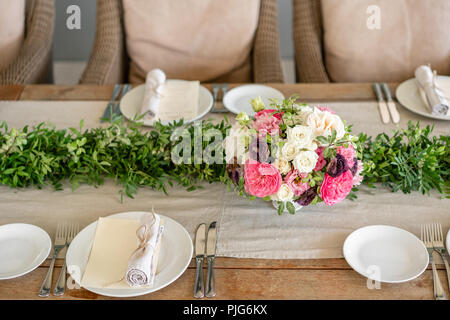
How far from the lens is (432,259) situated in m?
0.99

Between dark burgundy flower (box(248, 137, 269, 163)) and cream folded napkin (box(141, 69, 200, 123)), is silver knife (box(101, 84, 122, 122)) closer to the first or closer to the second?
cream folded napkin (box(141, 69, 200, 123))

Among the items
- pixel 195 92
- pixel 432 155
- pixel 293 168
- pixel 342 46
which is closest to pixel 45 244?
pixel 293 168

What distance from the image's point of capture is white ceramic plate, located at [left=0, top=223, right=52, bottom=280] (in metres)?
1.00

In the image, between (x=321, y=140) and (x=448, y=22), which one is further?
(x=448, y=22)

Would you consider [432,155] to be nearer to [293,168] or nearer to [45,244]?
[293,168]

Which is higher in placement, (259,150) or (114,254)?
(259,150)

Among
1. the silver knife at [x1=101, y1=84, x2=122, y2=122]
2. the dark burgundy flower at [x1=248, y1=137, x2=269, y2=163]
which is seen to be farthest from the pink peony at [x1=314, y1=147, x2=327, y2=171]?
the silver knife at [x1=101, y1=84, x2=122, y2=122]

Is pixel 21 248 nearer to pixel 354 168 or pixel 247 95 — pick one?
pixel 354 168

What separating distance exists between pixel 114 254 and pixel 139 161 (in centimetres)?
30

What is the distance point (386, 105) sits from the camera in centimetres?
153

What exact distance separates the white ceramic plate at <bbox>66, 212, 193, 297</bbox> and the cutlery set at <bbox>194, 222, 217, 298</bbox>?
0.09ft

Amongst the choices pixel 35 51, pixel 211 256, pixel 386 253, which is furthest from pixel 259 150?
pixel 35 51

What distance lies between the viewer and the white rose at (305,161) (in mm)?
938

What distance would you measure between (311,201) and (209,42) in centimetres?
123
